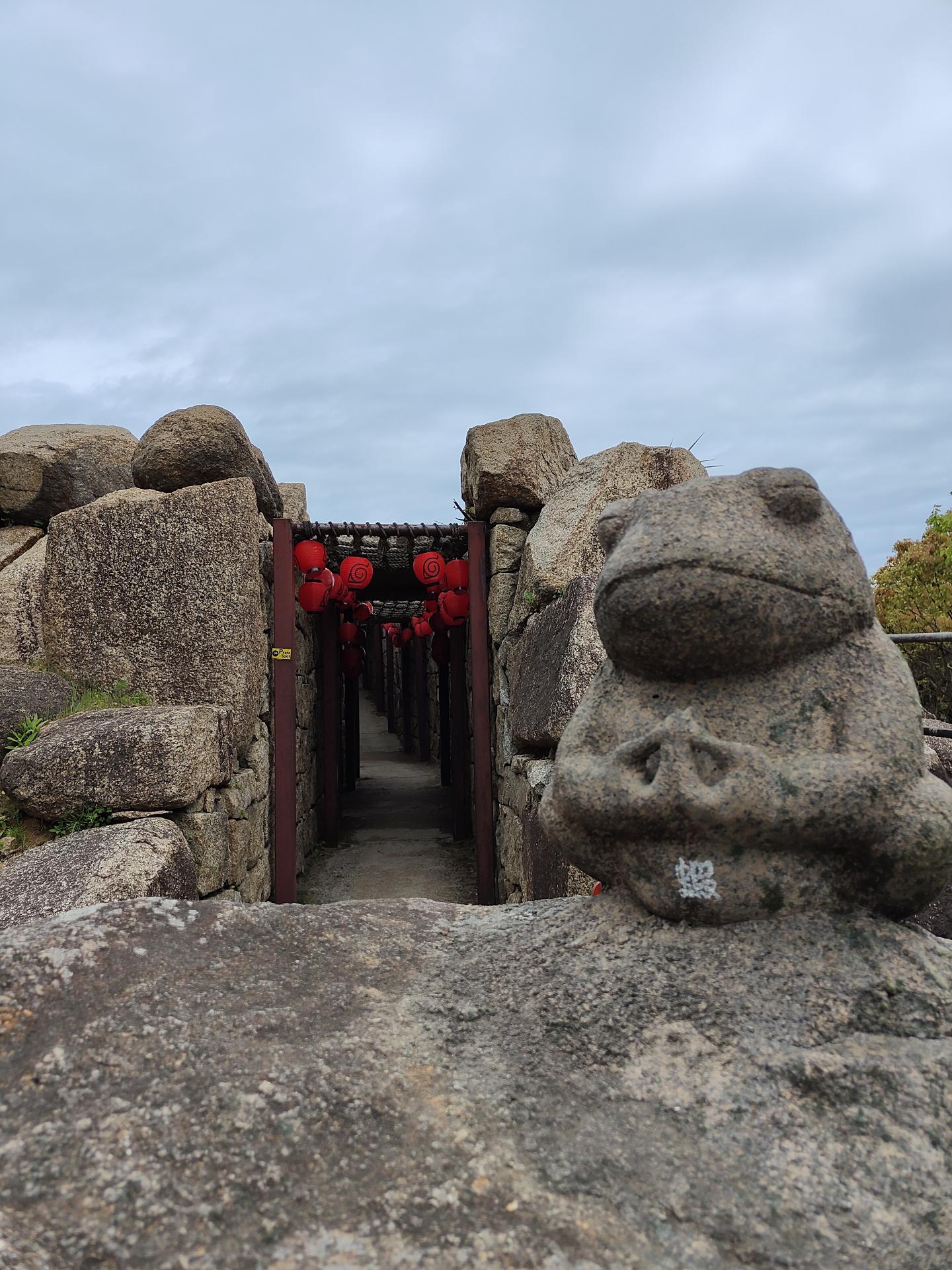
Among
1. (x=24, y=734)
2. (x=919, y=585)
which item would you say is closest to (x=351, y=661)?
(x=24, y=734)

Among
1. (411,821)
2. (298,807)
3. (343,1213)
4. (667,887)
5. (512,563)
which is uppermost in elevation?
(512,563)

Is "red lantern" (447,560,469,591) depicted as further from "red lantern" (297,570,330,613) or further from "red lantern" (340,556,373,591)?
"red lantern" (297,570,330,613)

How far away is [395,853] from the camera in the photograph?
6.33 m

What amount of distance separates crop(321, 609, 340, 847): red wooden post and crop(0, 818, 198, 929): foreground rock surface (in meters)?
3.40

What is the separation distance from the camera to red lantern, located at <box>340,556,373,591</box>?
493 cm

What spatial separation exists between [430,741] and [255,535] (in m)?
8.28

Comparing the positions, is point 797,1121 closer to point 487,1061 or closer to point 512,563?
point 487,1061

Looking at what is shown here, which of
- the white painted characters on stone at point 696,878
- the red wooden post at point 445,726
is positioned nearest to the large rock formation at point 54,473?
the white painted characters on stone at point 696,878

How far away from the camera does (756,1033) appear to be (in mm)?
1198

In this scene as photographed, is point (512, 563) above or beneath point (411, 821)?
above

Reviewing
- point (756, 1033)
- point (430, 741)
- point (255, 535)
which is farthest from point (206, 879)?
point (430, 741)

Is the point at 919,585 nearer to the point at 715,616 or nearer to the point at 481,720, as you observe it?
the point at 481,720

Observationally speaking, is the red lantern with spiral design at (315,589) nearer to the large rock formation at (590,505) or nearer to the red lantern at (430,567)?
the red lantern at (430,567)

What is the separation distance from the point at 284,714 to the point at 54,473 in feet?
6.29
